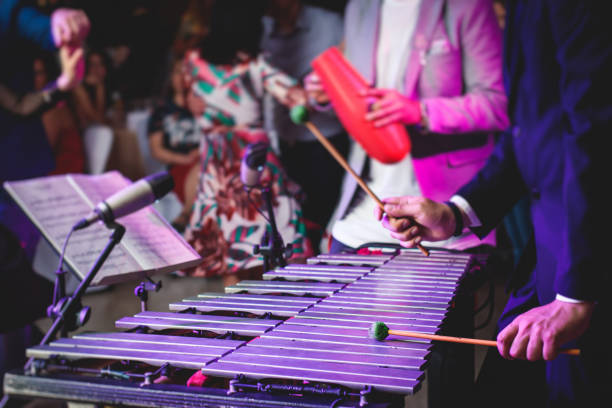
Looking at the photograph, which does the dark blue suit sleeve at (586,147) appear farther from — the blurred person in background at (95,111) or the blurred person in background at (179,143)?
the blurred person in background at (95,111)

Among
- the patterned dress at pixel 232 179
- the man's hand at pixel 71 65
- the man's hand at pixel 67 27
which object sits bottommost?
the patterned dress at pixel 232 179

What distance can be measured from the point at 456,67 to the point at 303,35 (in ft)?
4.42

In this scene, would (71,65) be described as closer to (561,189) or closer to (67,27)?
(67,27)

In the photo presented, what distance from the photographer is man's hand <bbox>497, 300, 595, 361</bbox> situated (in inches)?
48.4

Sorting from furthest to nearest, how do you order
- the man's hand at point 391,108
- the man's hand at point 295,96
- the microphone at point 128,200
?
1. the man's hand at point 295,96
2. the man's hand at point 391,108
3. the microphone at point 128,200

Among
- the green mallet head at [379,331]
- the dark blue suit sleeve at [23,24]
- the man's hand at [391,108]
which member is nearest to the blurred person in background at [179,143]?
the dark blue suit sleeve at [23,24]

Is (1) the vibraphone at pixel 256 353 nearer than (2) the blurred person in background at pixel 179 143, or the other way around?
(1) the vibraphone at pixel 256 353

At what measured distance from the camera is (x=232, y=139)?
3580mm

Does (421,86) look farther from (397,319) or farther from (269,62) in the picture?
(397,319)

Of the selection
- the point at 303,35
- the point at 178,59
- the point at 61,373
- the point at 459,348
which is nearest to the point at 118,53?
the point at 178,59

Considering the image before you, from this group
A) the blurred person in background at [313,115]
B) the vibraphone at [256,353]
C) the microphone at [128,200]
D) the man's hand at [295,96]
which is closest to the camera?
the vibraphone at [256,353]

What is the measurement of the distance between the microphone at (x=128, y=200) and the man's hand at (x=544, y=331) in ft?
2.86

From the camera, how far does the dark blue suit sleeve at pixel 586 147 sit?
1.29 meters

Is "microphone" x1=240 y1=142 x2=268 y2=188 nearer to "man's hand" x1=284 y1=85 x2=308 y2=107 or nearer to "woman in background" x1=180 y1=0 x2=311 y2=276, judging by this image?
"woman in background" x1=180 y1=0 x2=311 y2=276
